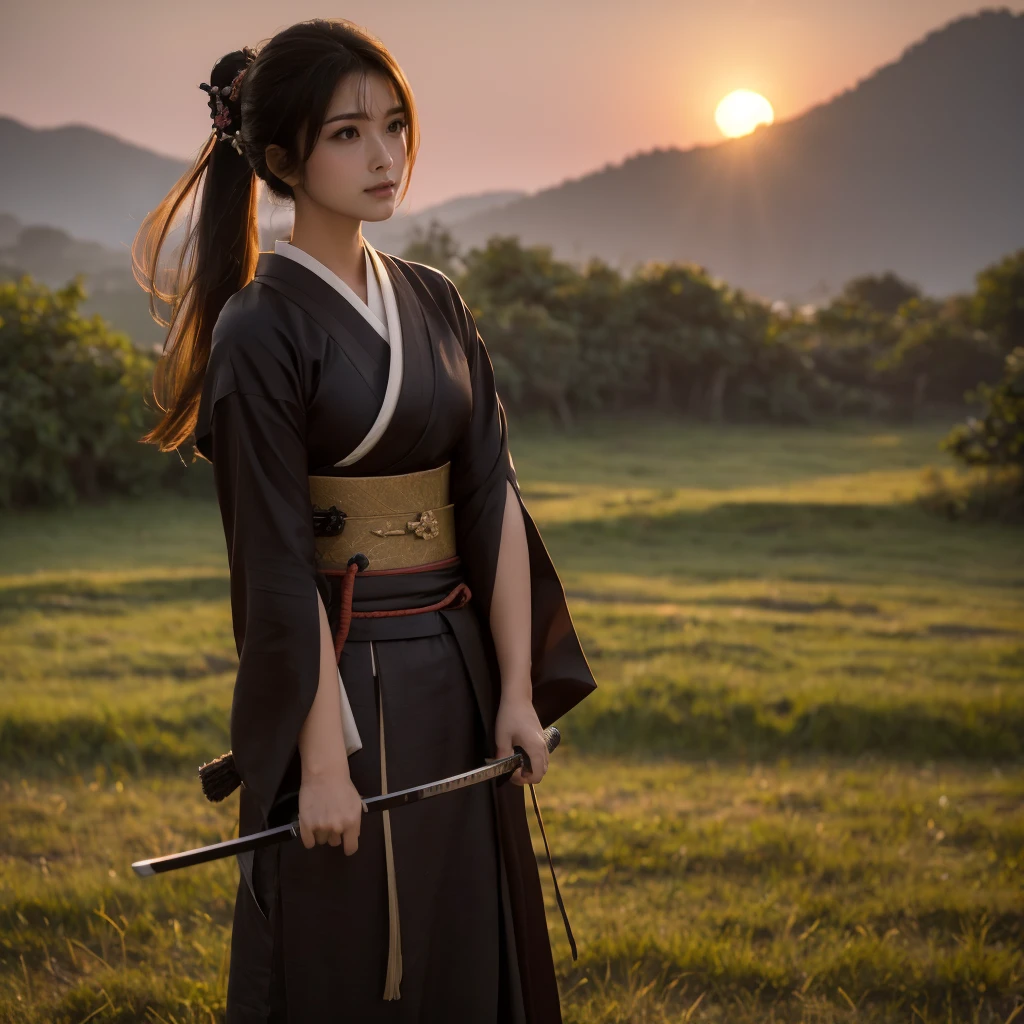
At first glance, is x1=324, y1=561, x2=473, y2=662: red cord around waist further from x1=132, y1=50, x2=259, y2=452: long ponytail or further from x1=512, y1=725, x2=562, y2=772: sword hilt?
x1=132, y1=50, x2=259, y2=452: long ponytail

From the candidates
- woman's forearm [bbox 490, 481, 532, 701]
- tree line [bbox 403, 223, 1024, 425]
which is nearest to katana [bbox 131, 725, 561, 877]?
woman's forearm [bbox 490, 481, 532, 701]

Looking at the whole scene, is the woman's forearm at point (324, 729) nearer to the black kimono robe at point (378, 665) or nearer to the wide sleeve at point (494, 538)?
the black kimono robe at point (378, 665)

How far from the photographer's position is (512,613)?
192cm

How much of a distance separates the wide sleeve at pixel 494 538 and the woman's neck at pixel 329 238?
208mm

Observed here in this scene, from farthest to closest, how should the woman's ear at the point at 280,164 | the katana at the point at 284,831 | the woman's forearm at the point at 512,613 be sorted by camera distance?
the woman's forearm at the point at 512,613 → the woman's ear at the point at 280,164 → the katana at the point at 284,831

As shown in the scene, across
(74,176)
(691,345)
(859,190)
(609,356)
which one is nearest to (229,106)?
(609,356)

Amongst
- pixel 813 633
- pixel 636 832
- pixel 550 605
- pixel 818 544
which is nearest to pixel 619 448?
pixel 818 544

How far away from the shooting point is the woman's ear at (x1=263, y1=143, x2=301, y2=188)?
1.77 metres

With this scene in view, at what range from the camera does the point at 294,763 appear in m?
1.75

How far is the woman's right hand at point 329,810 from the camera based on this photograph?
1626 millimetres

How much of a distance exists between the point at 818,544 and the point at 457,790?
10408 millimetres

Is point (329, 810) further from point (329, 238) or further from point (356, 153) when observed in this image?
point (356, 153)

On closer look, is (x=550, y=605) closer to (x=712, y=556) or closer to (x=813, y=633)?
(x=813, y=633)

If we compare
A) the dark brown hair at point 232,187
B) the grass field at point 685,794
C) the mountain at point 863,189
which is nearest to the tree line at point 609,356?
the grass field at point 685,794
